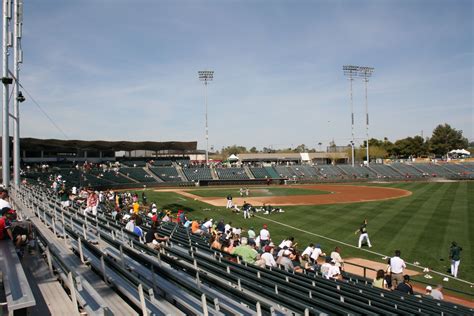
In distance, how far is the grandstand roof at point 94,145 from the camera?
56594 mm

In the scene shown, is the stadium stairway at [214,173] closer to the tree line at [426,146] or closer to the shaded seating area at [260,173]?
the shaded seating area at [260,173]

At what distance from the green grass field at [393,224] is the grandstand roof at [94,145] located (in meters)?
31.1

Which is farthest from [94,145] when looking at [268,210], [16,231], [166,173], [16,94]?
[16,231]

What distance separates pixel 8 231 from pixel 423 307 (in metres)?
8.71

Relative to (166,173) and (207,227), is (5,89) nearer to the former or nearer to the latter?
(207,227)

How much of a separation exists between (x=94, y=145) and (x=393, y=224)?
54.2 meters

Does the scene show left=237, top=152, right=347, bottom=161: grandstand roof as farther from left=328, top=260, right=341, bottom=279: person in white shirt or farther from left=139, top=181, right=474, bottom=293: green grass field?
left=328, top=260, right=341, bottom=279: person in white shirt

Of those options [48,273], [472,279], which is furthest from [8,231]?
[472,279]

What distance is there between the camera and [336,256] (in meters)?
12.7

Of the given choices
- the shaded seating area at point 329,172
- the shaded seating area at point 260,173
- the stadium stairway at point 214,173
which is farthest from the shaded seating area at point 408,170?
the stadium stairway at point 214,173

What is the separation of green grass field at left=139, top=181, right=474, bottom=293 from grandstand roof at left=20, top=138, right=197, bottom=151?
3114 cm

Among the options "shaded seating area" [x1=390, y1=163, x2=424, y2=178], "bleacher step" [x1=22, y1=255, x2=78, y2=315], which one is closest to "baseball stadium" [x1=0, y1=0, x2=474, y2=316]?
"bleacher step" [x1=22, y1=255, x2=78, y2=315]

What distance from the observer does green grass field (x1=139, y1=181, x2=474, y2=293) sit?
16875mm

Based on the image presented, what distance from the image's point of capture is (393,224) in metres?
A: 23.6
